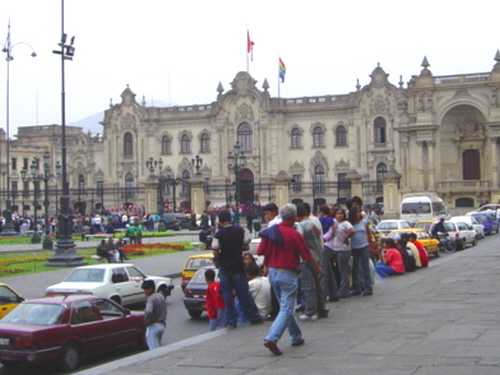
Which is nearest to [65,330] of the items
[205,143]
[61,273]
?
[61,273]

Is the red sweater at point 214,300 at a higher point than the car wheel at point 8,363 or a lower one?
higher

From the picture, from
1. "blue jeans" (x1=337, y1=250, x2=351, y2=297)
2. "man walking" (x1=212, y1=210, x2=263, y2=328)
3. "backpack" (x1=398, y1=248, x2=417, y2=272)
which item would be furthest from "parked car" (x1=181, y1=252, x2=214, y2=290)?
"man walking" (x1=212, y1=210, x2=263, y2=328)

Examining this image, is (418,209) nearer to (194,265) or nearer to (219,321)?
(194,265)

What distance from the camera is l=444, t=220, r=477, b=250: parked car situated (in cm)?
3167

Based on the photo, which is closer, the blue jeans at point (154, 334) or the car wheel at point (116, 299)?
the blue jeans at point (154, 334)

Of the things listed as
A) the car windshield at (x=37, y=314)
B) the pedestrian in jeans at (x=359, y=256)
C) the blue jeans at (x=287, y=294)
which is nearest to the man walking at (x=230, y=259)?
the blue jeans at (x=287, y=294)

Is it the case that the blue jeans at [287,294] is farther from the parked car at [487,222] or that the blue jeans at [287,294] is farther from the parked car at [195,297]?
the parked car at [487,222]

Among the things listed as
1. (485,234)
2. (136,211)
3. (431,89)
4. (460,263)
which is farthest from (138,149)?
(460,263)

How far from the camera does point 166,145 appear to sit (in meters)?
80.4

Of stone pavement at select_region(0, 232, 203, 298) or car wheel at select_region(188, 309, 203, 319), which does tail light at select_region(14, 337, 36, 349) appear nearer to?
car wheel at select_region(188, 309, 203, 319)

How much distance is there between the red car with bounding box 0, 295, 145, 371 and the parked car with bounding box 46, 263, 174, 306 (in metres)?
4.30

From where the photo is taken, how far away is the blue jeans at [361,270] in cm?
1530

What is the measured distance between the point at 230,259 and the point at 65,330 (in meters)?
2.60

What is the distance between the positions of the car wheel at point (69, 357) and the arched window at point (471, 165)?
174ft
